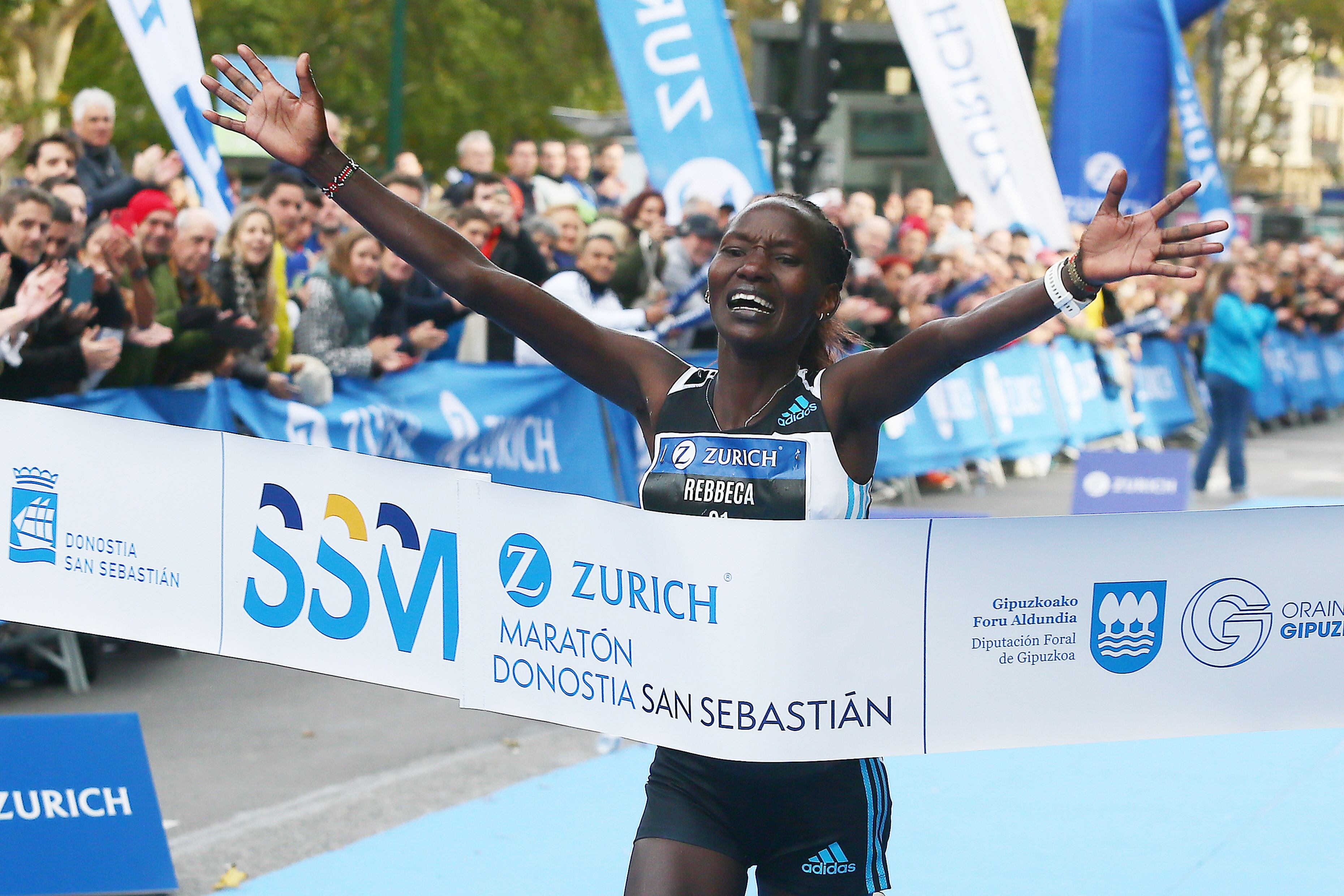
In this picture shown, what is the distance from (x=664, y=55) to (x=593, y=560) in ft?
27.4

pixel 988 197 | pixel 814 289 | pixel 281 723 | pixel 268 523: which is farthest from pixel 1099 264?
pixel 988 197

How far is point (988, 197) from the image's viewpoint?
14258 mm

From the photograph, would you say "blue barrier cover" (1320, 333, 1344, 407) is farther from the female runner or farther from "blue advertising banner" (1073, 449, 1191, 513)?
the female runner

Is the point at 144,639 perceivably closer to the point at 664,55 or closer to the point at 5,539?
the point at 5,539

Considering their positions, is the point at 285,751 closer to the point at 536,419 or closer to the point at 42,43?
the point at 536,419

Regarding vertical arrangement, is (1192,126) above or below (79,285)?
above

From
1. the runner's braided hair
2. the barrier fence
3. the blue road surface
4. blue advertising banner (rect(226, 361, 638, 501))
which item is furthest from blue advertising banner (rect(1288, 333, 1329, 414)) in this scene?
the runner's braided hair

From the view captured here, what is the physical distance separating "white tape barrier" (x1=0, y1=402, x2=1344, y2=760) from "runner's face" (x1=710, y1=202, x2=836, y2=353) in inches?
15.0

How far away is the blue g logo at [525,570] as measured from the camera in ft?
10.5

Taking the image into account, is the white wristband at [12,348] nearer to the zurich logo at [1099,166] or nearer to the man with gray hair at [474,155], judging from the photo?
the man with gray hair at [474,155]

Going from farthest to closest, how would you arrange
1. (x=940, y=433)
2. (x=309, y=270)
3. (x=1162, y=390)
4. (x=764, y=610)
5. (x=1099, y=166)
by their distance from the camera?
(x=1162, y=390) → (x=1099, y=166) → (x=940, y=433) → (x=309, y=270) → (x=764, y=610)

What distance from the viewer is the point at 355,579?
3.45 meters

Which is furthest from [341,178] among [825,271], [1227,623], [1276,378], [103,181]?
[1276,378]

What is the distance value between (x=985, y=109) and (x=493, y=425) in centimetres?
617
